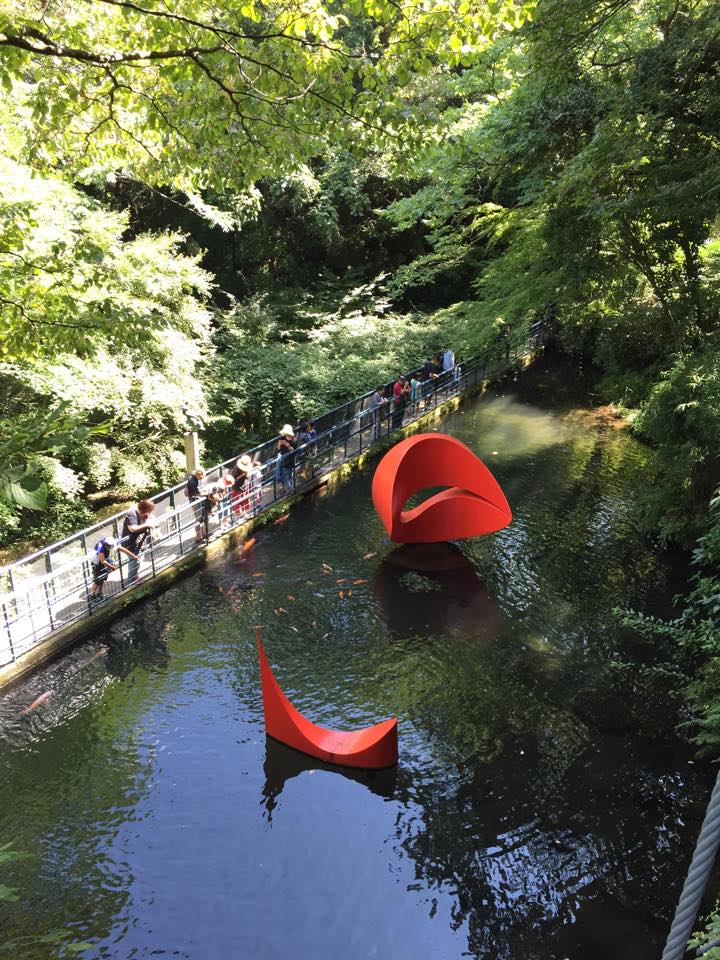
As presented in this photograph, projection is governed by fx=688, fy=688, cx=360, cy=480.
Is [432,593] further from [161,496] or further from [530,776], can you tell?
[161,496]

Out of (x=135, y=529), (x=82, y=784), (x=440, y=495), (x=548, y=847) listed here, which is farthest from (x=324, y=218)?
(x=548, y=847)

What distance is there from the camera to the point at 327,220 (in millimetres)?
23875

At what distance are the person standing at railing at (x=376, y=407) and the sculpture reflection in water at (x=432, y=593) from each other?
5775 mm

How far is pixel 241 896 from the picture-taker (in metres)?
6.98

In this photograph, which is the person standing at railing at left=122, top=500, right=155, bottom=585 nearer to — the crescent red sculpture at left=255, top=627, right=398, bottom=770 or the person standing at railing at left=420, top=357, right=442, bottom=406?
the crescent red sculpture at left=255, top=627, right=398, bottom=770

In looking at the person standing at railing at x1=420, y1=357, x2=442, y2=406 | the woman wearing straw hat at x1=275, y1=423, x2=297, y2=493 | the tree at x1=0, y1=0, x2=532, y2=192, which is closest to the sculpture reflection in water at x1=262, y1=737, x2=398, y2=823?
the tree at x1=0, y1=0, x2=532, y2=192

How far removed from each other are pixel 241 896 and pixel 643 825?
4.47 meters

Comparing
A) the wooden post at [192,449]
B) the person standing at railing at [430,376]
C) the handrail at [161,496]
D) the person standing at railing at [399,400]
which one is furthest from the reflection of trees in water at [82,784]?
the person standing at railing at [430,376]

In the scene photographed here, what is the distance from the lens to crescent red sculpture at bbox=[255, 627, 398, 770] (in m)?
8.28

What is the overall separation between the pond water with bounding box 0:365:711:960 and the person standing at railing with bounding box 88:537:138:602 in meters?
0.65

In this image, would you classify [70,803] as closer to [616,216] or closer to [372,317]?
[616,216]

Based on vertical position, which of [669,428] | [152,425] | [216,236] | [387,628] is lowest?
[387,628]

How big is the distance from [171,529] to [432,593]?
5010mm

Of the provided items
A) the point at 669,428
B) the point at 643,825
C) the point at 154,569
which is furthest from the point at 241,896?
the point at 669,428
